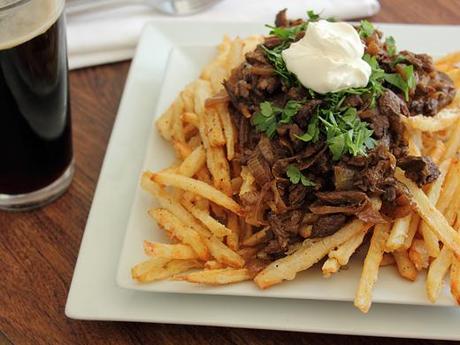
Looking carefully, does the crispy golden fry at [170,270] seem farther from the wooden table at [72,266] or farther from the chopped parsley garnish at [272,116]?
the chopped parsley garnish at [272,116]

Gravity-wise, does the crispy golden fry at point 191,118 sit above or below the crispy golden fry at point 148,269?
above

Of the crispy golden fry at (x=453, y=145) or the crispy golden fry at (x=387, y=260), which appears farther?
the crispy golden fry at (x=453, y=145)

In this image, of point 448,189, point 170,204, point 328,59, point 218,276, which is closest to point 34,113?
point 170,204

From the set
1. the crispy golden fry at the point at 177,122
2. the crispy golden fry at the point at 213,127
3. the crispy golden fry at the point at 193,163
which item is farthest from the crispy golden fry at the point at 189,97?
the crispy golden fry at the point at 193,163

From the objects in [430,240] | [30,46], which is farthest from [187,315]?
[30,46]

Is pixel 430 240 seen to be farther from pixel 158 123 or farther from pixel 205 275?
pixel 158 123

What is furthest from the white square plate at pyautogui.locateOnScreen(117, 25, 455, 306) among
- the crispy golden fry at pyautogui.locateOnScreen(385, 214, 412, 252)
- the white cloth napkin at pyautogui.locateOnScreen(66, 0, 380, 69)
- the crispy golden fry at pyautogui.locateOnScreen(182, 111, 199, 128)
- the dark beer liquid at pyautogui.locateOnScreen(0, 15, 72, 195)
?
the white cloth napkin at pyautogui.locateOnScreen(66, 0, 380, 69)
